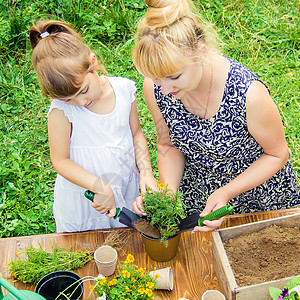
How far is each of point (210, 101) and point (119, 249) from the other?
69 centimetres

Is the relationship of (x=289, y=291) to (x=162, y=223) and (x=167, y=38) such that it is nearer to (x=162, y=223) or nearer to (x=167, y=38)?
(x=162, y=223)

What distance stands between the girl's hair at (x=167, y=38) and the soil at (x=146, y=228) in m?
0.53

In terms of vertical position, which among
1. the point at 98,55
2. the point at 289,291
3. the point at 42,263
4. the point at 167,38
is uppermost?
the point at 167,38

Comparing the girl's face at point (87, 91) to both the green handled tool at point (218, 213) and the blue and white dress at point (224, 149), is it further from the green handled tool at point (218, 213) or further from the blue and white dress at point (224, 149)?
the green handled tool at point (218, 213)

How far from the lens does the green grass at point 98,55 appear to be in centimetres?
278

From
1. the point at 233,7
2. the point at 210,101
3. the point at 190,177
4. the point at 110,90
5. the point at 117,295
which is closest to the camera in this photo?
the point at 117,295

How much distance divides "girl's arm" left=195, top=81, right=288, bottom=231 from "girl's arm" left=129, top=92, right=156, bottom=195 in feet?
1.06

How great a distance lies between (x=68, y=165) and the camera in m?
1.70

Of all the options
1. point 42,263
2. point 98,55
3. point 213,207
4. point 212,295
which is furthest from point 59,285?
point 98,55

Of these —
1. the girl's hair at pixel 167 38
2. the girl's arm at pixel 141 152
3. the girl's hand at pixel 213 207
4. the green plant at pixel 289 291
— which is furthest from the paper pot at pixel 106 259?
the girl's hair at pixel 167 38

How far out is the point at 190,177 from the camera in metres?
1.90

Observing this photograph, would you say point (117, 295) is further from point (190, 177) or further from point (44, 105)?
point (44, 105)

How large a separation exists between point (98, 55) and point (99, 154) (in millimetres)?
1575

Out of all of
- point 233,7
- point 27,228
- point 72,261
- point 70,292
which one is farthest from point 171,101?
point 233,7
